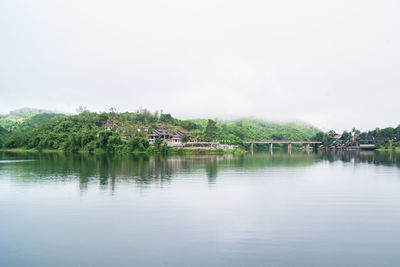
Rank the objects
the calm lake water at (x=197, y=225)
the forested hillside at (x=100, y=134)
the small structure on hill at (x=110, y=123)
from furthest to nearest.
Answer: the small structure on hill at (x=110, y=123), the forested hillside at (x=100, y=134), the calm lake water at (x=197, y=225)

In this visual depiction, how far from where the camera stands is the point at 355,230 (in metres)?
11.7

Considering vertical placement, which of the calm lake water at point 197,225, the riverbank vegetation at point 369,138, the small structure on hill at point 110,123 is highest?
the small structure on hill at point 110,123

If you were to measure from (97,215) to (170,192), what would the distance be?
5.78 m

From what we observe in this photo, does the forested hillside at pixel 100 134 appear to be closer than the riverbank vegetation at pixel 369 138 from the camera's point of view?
Yes

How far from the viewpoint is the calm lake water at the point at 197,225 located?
904cm

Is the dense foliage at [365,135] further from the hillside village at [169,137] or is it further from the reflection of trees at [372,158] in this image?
the hillside village at [169,137]

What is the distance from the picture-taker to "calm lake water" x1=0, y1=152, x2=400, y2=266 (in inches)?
356

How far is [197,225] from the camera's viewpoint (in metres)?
12.0

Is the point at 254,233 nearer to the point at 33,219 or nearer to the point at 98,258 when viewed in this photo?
the point at 98,258

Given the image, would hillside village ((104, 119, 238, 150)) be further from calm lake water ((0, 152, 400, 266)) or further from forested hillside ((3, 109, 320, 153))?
calm lake water ((0, 152, 400, 266))

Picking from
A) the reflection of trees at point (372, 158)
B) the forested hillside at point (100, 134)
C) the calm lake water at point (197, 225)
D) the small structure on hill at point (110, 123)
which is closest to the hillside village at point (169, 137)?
the small structure on hill at point (110, 123)

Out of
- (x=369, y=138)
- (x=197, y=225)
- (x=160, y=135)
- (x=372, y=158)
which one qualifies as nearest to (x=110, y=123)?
(x=160, y=135)

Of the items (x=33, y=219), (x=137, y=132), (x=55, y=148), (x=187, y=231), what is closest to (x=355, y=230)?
(x=187, y=231)

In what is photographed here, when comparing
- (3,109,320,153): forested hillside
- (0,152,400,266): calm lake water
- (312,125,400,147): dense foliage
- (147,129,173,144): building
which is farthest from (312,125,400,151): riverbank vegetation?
(0,152,400,266): calm lake water
